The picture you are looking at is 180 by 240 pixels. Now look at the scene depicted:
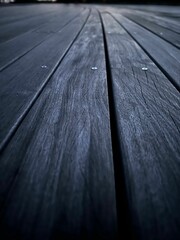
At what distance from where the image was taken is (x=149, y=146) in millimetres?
462

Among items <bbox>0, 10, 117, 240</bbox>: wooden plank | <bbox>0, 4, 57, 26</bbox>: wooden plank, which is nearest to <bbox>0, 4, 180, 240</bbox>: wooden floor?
<bbox>0, 10, 117, 240</bbox>: wooden plank

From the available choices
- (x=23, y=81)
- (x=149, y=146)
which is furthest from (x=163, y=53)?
(x=149, y=146)

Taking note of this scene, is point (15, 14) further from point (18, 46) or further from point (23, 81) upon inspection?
point (23, 81)


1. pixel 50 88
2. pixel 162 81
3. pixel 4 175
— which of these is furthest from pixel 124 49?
pixel 4 175

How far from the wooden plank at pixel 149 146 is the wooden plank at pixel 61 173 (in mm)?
32

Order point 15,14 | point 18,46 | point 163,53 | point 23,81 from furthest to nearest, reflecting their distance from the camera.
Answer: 1. point 15,14
2. point 18,46
3. point 163,53
4. point 23,81

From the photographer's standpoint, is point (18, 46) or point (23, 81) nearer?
point (23, 81)

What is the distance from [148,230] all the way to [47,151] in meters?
0.22

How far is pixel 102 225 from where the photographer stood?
31 centimetres

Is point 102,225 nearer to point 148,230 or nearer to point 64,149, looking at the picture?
point 148,230

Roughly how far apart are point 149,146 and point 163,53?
77cm

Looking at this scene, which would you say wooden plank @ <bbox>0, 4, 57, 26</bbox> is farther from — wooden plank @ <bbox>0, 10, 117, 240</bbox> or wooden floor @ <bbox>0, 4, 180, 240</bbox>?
wooden plank @ <bbox>0, 10, 117, 240</bbox>

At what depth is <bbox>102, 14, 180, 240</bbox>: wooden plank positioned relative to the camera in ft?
1.04

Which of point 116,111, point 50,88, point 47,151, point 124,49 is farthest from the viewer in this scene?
point 124,49
